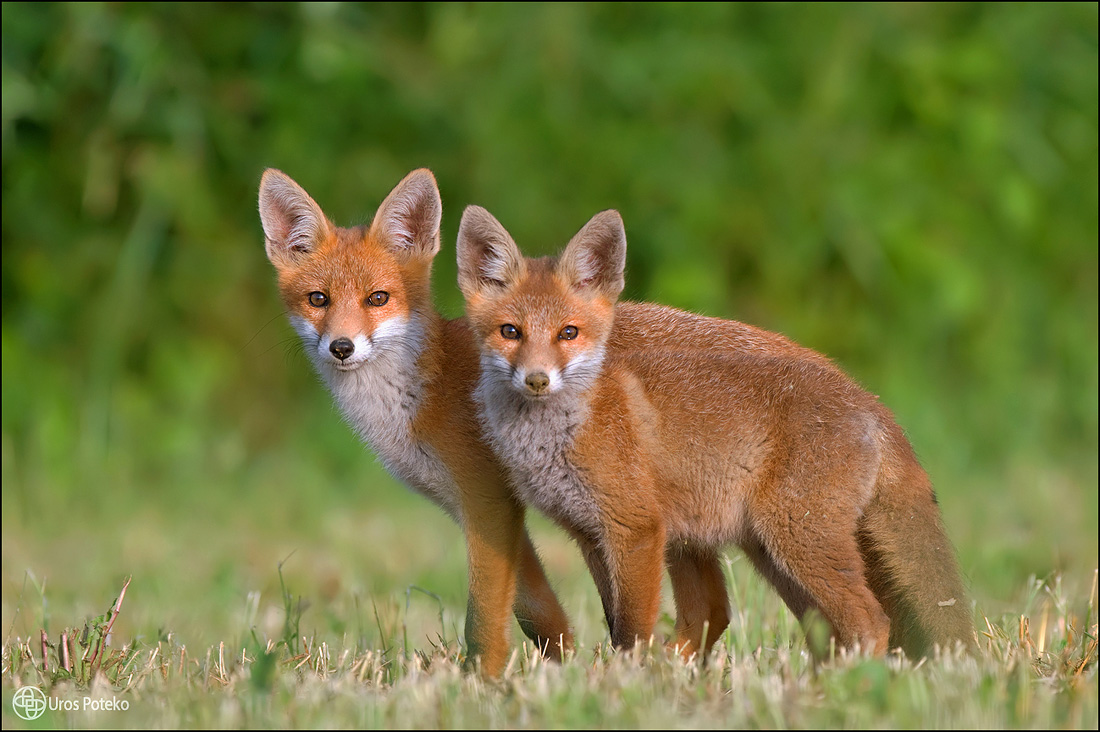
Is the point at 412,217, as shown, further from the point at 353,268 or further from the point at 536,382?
the point at 536,382

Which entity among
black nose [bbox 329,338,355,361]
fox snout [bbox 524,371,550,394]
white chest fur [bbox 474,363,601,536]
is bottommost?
white chest fur [bbox 474,363,601,536]

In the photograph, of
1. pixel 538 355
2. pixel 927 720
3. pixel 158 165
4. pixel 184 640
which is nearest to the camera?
pixel 927 720

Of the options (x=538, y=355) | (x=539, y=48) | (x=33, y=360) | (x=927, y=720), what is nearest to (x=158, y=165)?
(x=33, y=360)

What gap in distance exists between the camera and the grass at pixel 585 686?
2.85 meters

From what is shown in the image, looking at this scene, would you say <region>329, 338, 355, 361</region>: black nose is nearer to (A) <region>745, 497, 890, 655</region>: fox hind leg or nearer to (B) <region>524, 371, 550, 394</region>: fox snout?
(B) <region>524, 371, 550, 394</region>: fox snout

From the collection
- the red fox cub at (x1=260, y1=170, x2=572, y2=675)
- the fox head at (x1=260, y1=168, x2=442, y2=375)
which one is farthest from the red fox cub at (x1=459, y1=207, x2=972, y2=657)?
the fox head at (x1=260, y1=168, x2=442, y2=375)

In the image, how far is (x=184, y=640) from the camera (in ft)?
16.0

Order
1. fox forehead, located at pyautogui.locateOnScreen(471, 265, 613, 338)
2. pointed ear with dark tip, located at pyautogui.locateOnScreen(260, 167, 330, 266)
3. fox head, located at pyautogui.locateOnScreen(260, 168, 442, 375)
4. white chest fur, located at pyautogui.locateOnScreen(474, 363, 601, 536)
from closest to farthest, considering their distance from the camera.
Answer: white chest fur, located at pyautogui.locateOnScreen(474, 363, 601, 536) < fox forehead, located at pyautogui.locateOnScreen(471, 265, 613, 338) < fox head, located at pyautogui.locateOnScreen(260, 168, 442, 375) < pointed ear with dark tip, located at pyautogui.locateOnScreen(260, 167, 330, 266)

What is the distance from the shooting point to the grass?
2.85m

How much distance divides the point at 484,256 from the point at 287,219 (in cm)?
93

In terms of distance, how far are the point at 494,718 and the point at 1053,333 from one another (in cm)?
706

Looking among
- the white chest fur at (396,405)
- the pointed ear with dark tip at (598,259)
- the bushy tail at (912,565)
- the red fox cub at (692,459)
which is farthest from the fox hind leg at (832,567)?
the white chest fur at (396,405)

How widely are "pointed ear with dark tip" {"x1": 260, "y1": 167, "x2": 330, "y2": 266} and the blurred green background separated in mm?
3191

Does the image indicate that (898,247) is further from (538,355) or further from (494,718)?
(494,718)
